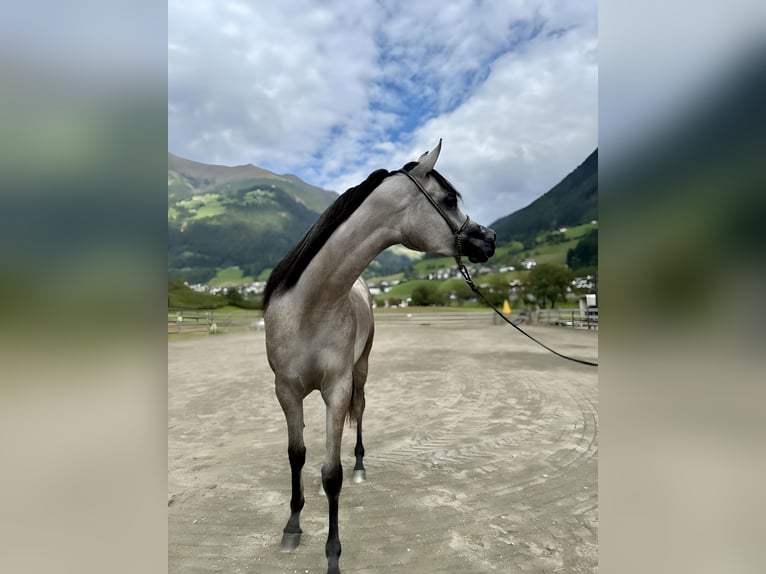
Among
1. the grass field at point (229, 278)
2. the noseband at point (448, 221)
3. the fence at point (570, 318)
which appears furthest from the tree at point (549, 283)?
the grass field at point (229, 278)

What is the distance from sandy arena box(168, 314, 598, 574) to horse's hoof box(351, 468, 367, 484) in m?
0.06

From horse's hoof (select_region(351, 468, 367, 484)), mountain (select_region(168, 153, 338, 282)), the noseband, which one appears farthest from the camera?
mountain (select_region(168, 153, 338, 282))

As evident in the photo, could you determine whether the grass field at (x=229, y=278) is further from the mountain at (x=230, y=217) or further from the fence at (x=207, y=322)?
the fence at (x=207, y=322)

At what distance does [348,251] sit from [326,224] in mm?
226

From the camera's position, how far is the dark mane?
7.06ft

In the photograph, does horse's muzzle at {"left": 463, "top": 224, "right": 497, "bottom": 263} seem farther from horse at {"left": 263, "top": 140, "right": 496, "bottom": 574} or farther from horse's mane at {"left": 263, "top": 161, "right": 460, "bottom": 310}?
horse's mane at {"left": 263, "top": 161, "right": 460, "bottom": 310}

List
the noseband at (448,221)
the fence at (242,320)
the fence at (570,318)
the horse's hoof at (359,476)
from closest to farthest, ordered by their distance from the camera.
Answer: the noseband at (448,221), the horse's hoof at (359,476), the fence at (570,318), the fence at (242,320)

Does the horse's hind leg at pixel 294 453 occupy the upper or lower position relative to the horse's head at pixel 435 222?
lower

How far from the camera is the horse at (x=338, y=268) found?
6.89 ft

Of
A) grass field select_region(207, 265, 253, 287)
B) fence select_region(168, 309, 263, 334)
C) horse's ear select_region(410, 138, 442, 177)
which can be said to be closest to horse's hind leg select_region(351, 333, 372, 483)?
horse's ear select_region(410, 138, 442, 177)

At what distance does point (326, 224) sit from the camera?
2164mm
